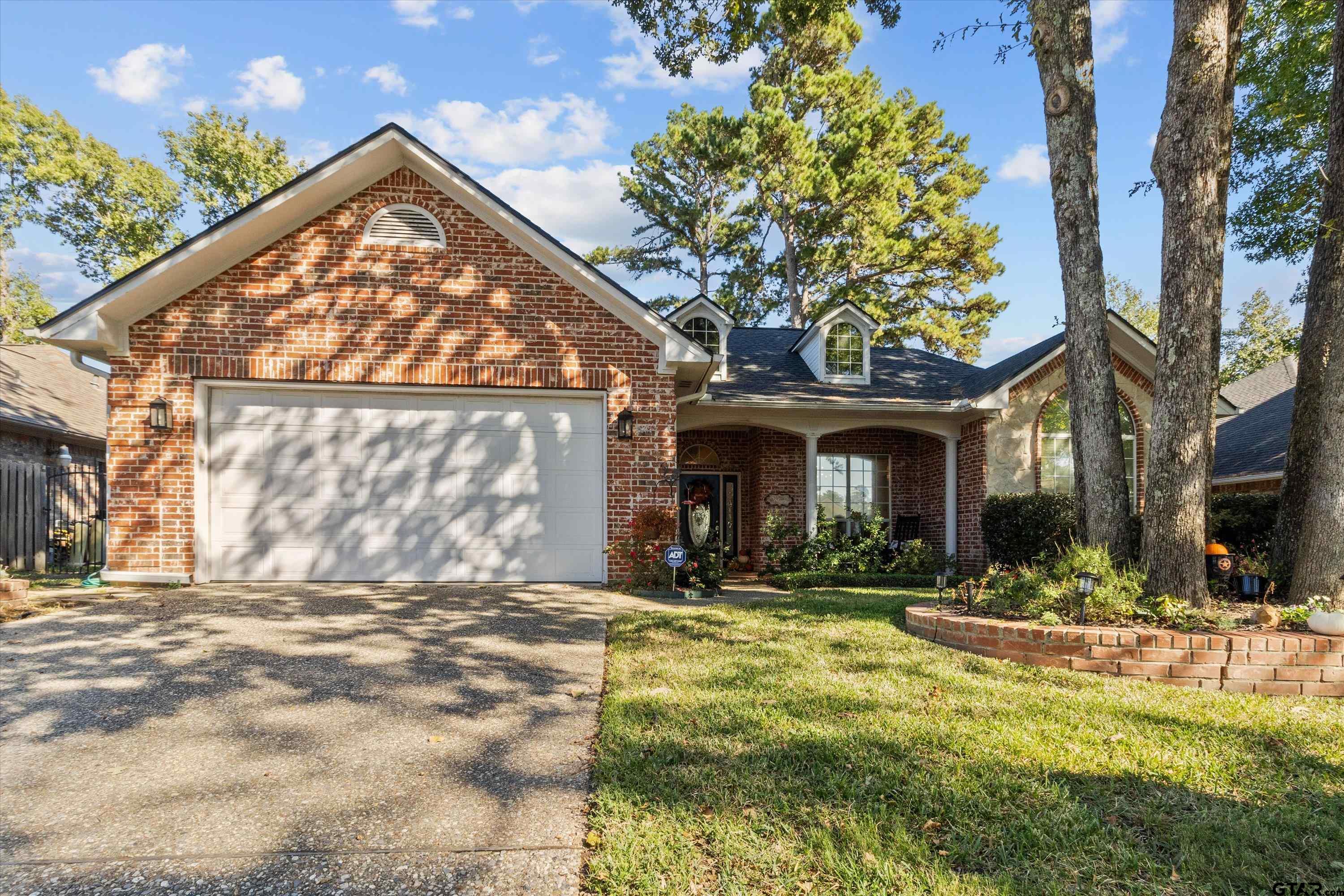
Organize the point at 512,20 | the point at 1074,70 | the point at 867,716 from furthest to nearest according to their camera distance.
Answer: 1. the point at 512,20
2. the point at 1074,70
3. the point at 867,716

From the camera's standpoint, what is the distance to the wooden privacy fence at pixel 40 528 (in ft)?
38.4

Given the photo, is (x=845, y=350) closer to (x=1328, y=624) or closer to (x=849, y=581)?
(x=849, y=581)

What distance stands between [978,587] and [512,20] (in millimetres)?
10401

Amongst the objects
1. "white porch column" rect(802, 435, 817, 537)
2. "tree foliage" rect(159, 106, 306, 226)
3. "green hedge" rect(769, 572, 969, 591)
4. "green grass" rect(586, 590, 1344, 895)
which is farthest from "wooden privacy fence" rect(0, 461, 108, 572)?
"tree foliage" rect(159, 106, 306, 226)

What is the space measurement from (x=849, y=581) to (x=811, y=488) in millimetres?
1876

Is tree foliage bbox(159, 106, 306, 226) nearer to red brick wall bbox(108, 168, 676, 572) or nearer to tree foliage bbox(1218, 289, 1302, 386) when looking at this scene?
red brick wall bbox(108, 168, 676, 572)

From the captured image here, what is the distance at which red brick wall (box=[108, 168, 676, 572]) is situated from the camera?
27.2 feet

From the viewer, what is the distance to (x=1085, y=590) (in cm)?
555

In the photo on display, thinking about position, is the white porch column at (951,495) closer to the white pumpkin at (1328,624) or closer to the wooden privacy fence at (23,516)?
the white pumpkin at (1328,624)

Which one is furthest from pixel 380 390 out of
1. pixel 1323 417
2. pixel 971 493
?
pixel 971 493

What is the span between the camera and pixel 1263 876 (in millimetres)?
2490

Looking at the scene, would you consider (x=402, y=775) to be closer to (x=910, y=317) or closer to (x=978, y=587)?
(x=978, y=587)

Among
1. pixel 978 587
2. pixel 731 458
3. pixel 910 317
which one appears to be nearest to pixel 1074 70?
pixel 978 587

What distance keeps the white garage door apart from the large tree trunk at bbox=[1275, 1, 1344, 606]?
681cm
